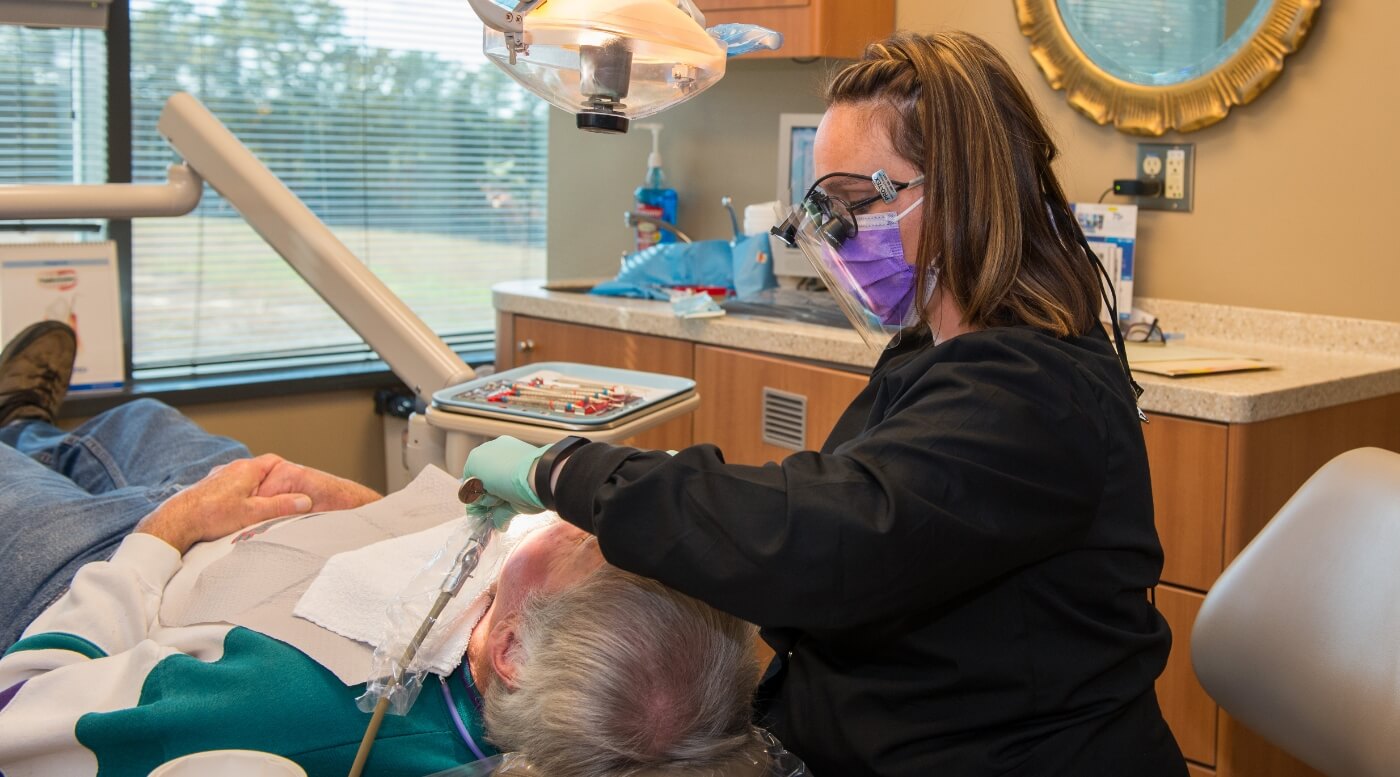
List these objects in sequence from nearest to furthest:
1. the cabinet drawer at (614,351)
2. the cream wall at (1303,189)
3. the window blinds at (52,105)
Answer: the cream wall at (1303,189) → the cabinet drawer at (614,351) → the window blinds at (52,105)

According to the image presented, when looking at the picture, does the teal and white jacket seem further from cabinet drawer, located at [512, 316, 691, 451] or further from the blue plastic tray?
cabinet drawer, located at [512, 316, 691, 451]

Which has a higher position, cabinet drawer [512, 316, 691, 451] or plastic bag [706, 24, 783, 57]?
plastic bag [706, 24, 783, 57]

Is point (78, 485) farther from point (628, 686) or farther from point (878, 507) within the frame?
point (878, 507)

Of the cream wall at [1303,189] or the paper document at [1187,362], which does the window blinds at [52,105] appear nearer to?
the cream wall at [1303,189]

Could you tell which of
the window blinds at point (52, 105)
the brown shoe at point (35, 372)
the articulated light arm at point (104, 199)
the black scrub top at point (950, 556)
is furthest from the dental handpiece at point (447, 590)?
the window blinds at point (52, 105)

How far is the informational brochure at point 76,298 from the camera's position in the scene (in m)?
2.92

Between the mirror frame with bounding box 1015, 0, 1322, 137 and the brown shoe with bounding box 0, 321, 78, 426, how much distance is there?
2102 mm

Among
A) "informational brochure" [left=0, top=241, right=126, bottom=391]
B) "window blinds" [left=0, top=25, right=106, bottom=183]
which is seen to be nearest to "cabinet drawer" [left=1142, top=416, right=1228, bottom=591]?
"informational brochure" [left=0, top=241, right=126, bottom=391]

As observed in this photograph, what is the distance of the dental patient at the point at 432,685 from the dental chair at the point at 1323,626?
0.53 metres

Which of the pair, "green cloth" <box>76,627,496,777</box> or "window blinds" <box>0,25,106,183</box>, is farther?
"window blinds" <box>0,25,106,183</box>

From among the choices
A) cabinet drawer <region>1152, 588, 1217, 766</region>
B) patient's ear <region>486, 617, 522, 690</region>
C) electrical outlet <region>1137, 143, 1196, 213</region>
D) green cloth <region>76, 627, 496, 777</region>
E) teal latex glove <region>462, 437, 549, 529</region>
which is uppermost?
electrical outlet <region>1137, 143, 1196, 213</region>

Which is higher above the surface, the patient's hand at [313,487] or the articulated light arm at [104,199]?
the articulated light arm at [104,199]

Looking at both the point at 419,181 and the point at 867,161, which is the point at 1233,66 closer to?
the point at 867,161

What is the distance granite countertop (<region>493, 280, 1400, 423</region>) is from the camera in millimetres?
1922
